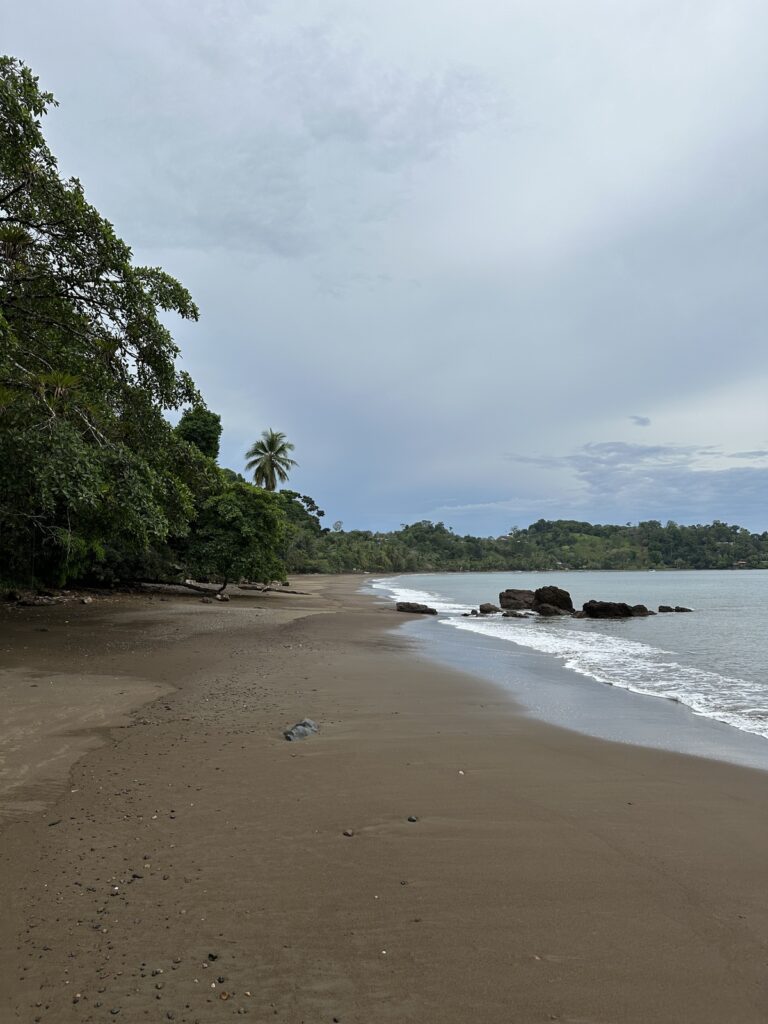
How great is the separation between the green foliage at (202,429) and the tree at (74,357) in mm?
16070

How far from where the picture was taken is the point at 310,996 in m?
2.54

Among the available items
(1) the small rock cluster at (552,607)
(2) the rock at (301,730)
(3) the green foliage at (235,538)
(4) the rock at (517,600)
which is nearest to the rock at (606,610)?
(1) the small rock cluster at (552,607)

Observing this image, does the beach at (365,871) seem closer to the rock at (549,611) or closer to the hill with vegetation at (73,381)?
the hill with vegetation at (73,381)

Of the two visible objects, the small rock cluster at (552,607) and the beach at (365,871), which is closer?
the beach at (365,871)

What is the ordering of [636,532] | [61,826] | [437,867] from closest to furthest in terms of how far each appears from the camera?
[437,867]
[61,826]
[636,532]

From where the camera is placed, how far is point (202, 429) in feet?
98.5

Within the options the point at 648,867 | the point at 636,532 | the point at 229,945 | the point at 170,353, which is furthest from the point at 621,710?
the point at 636,532

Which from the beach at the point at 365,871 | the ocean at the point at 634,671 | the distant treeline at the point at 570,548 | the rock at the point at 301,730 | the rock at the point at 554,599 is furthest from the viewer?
the distant treeline at the point at 570,548

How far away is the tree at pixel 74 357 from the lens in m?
9.76

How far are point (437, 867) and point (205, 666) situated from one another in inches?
293

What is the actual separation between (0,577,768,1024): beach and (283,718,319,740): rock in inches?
5.2

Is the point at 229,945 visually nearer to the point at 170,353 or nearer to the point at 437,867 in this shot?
the point at 437,867

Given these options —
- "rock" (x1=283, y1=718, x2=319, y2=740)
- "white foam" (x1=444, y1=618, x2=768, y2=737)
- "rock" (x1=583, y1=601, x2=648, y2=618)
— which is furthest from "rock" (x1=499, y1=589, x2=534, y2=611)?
"rock" (x1=283, y1=718, x2=319, y2=740)

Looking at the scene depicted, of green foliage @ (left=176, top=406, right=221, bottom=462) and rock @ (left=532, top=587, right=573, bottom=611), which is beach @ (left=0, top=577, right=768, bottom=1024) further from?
rock @ (left=532, top=587, right=573, bottom=611)
